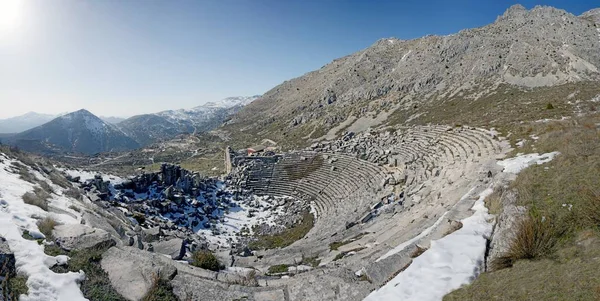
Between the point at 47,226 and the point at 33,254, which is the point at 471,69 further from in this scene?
the point at 33,254

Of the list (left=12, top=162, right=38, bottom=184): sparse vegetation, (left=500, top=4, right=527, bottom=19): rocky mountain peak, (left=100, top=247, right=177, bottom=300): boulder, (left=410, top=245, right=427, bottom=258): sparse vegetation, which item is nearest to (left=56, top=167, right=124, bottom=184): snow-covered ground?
(left=12, top=162, right=38, bottom=184): sparse vegetation

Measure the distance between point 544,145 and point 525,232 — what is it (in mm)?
11017

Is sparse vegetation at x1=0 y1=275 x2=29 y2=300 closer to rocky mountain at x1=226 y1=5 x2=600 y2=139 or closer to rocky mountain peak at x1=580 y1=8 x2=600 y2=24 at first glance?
rocky mountain at x1=226 y1=5 x2=600 y2=139

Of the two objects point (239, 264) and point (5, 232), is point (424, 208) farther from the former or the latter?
point (5, 232)

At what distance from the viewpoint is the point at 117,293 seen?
20.9 ft

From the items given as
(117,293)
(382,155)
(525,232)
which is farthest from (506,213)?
(382,155)

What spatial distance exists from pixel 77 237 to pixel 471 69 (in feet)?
227

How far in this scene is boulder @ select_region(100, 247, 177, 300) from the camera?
6.57 metres

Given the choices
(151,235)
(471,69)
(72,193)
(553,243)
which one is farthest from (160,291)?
(471,69)

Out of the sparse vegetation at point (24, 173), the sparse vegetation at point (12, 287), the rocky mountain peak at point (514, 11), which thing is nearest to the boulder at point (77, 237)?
the sparse vegetation at point (12, 287)

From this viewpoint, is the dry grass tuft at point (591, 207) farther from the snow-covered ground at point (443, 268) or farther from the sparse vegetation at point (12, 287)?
the sparse vegetation at point (12, 287)

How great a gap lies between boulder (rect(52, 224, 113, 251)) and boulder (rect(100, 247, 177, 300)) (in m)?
0.49

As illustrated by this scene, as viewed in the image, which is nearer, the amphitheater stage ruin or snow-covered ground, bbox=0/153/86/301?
snow-covered ground, bbox=0/153/86/301

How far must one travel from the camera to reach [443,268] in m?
6.26
